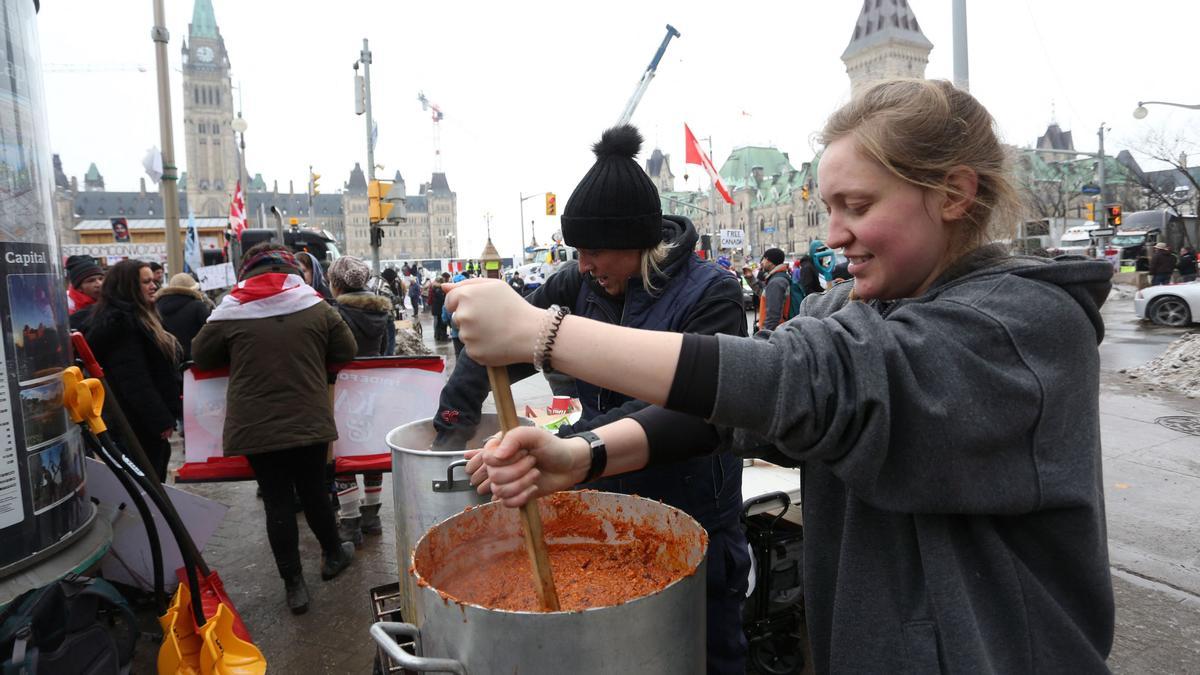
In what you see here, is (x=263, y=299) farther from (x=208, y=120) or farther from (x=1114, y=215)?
(x=208, y=120)

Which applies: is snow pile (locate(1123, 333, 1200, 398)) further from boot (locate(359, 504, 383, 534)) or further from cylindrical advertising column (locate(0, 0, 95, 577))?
cylindrical advertising column (locate(0, 0, 95, 577))

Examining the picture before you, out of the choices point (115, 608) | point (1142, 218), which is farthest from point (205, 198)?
point (115, 608)

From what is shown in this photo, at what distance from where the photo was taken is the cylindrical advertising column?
2666 millimetres

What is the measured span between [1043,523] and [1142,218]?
141ft

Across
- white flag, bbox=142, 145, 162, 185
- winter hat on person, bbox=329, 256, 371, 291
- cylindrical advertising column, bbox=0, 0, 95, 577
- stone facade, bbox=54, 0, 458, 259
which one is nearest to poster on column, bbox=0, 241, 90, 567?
cylindrical advertising column, bbox=0, 0, 95, 577

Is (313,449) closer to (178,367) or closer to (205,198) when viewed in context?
(178,367)

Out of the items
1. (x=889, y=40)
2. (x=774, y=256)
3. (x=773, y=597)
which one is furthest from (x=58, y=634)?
(x=889, y=40)

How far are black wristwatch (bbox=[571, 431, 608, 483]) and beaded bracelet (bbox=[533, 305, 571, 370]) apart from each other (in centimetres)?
47

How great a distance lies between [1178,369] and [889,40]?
7983 cm

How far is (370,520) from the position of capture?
17.7ft

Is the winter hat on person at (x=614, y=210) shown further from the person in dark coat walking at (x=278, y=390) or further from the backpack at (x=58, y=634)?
the person in dark coat walking at (x=278, y=390)

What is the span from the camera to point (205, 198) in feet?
342

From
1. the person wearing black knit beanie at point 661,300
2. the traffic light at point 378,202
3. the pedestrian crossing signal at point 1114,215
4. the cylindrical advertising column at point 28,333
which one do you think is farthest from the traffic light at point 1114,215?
the cylindrical advertising column at point 28,333

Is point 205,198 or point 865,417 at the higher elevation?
point 205,198
